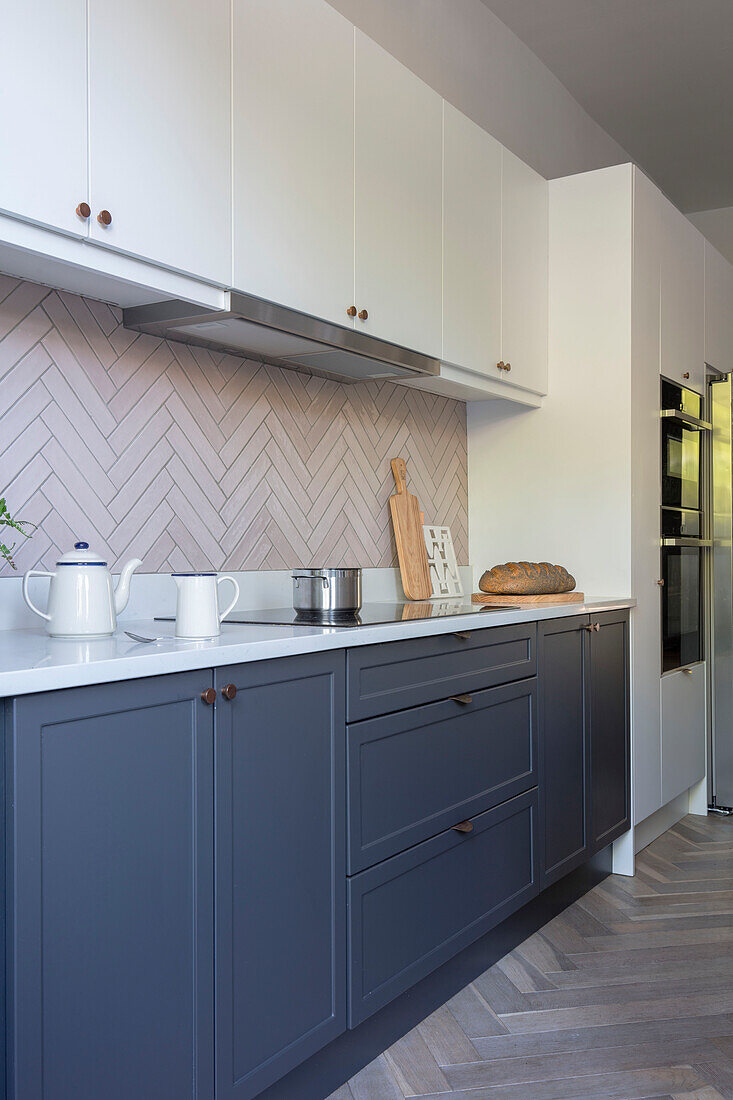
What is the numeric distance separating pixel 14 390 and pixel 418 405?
5.61 feet

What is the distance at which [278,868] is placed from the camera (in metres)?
1.66

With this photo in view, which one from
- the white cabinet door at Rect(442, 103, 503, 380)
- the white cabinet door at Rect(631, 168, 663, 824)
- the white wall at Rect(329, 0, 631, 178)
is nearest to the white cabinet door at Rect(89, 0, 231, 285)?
the white cabinet door at Rect(442, 103, 503, 380)

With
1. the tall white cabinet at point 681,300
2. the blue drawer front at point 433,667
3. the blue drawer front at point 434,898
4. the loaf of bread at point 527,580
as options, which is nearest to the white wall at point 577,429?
the loaf of bread at point 527,580

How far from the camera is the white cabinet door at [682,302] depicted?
141 inches

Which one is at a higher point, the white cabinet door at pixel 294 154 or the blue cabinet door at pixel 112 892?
the white cabinet door at pixel 294 154

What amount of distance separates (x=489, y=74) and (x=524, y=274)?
3.18 feet

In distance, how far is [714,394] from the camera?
4.04m

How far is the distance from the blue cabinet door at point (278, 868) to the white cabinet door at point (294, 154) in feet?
2.89

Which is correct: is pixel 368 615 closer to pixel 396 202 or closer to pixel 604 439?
pixel 396 202

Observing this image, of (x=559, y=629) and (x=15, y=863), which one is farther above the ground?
(x=559, y=629)

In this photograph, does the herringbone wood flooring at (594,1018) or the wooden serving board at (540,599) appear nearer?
the herringbone wood flooring at (594,1018)

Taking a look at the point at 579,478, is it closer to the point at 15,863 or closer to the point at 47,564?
the point at 47,564

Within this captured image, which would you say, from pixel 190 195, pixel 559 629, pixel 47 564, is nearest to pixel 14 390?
pixel 47 564

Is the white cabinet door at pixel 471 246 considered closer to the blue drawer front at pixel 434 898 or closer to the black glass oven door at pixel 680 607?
the black glass oven door at pixel 680 607
